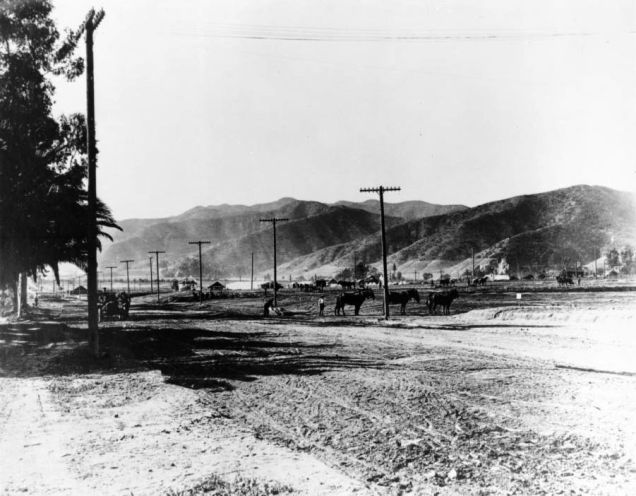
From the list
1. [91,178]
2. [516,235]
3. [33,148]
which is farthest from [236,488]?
[516,235]

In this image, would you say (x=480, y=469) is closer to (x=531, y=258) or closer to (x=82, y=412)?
(x=82, y=412)

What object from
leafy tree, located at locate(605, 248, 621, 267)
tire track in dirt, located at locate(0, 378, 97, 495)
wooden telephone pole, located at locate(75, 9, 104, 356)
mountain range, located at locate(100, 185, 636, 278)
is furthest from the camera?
mountain range, located at locate(100, 185, 636, 278)

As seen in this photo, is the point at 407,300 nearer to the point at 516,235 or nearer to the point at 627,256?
the point at 627,256

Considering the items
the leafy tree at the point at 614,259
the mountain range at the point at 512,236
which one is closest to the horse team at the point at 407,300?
the mountain range at the point at 512,236

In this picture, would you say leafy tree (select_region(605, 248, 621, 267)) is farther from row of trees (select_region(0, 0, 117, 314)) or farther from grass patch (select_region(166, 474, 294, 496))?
grass patch (select_region(166, 474, 294, 496))

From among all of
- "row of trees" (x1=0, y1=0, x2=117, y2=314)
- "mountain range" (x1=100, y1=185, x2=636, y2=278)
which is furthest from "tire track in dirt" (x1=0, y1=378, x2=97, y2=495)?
"mountain range" (x1=100, y1=185, x2=636, y2=278)

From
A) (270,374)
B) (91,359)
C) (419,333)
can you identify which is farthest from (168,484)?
(419,333)

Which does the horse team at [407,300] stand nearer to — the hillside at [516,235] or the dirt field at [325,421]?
the dirt field at [325,421]
